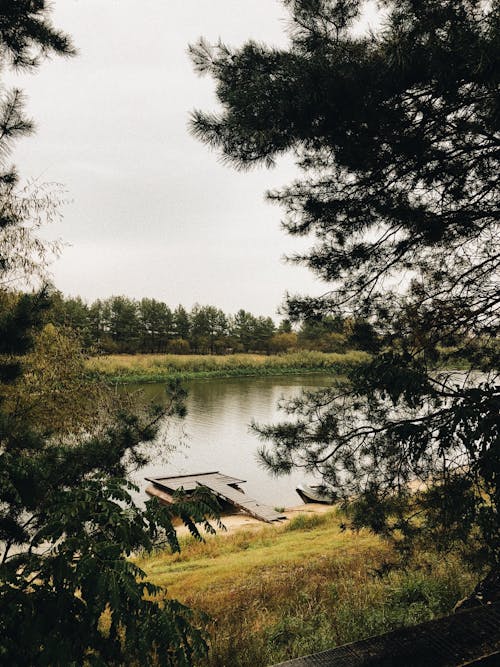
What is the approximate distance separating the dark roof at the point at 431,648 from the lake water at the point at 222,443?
21.6ft

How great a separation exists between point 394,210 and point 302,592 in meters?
3.79

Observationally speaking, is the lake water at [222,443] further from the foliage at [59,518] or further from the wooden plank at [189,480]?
the foliage at [59,518]

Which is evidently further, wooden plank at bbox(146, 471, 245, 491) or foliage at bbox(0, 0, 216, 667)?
wooden plank at bbox(146, 471, 245, 491)

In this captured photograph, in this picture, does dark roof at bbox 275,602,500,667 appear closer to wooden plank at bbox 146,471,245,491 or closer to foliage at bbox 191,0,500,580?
foliage at bbox 191,0,500,580

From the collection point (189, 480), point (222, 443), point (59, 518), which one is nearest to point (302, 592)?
point (59, 518)

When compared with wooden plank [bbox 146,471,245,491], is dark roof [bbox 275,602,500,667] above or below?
above

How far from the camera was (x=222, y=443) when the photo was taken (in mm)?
18781

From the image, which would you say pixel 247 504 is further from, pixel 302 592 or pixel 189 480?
pixel 302 592

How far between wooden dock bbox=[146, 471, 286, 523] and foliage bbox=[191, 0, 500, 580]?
8.30m

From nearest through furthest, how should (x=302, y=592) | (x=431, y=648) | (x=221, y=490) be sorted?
(x=431, y=648), (x=302, y=592), (x=221, y=490)

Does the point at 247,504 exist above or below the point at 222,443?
below

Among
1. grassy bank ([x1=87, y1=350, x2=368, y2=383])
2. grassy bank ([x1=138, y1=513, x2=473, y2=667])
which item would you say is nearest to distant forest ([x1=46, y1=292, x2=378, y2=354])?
grassy bank ([x1=87, y1=350, x2=368, y2=383])

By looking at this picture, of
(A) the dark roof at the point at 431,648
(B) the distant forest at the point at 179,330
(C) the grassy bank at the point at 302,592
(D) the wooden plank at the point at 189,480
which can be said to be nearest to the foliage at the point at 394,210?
(C) the grassy bank at the point at 302,592

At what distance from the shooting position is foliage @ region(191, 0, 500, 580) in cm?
234
